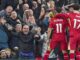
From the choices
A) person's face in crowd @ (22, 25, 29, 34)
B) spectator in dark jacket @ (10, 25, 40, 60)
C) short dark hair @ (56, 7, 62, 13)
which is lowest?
spectator in dark jacket @ (10, 25, 40, 60)

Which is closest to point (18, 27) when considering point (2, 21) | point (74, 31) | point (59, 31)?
point (2, 21)

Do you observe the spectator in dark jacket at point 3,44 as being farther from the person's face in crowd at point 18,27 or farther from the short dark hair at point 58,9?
the short dark hair at point 58,9

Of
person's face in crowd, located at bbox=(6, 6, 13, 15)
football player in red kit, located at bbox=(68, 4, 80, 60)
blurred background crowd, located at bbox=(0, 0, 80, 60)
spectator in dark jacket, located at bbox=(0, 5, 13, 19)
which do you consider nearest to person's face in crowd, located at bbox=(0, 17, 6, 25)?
blurred background crowd, located at bbox=(0, 0, 80, 60)

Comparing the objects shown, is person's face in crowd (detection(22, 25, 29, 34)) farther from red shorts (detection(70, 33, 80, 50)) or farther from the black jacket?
red shorts (detection(70, 33, 80, 50))

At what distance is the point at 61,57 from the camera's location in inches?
352

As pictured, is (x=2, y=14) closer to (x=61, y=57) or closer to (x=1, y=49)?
(x=1, y=49)

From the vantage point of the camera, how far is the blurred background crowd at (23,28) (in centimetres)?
1030

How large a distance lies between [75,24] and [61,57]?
97 cm

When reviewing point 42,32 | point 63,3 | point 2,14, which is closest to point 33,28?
point 42,32

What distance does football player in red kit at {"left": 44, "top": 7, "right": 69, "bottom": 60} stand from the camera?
28.3ft

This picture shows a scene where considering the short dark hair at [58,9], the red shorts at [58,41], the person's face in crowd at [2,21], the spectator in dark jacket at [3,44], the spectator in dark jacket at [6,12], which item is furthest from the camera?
the short dark hair at [58,9]

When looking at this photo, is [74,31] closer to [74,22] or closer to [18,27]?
[74,22]

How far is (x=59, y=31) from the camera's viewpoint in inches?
340

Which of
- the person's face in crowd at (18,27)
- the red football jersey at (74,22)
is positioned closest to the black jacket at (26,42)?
the person's face in crowd at (18,27)
